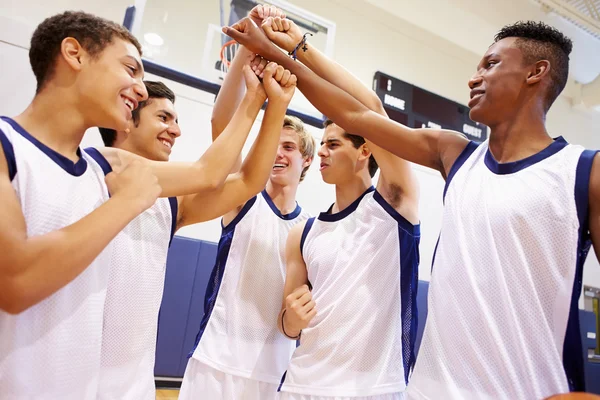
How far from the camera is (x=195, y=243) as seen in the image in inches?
206

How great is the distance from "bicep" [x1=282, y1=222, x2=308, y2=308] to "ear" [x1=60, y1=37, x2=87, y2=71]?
4.39 feet

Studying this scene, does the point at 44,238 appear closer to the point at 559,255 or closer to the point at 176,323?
the point at 559,255

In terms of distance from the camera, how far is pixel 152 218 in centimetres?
181

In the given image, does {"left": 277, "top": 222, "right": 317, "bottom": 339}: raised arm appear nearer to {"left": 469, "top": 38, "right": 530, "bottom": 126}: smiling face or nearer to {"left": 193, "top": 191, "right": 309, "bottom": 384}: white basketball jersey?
{"left": 193, "top": 191, "right": 309, "bottom": 384}: white basketball jersey

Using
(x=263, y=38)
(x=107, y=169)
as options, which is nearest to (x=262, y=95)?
(x=263, y=38)

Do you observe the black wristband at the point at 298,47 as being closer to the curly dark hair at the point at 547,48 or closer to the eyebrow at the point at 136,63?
the eyebrow at the point at 136,63

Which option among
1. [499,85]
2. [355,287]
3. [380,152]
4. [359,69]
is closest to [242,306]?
[355,287]

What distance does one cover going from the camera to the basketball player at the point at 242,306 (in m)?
2.32

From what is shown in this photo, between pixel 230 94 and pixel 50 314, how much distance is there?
1495 millimetres

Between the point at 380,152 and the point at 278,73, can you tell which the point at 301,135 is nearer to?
the point at 380,152

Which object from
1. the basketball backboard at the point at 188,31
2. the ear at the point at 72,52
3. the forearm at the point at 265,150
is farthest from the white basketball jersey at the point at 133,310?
the basketball backboard at the point at 188,31

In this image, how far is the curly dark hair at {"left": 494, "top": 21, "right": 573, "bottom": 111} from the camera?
184cm

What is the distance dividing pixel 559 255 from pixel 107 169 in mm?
1483

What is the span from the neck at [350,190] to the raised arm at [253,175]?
630 mm
